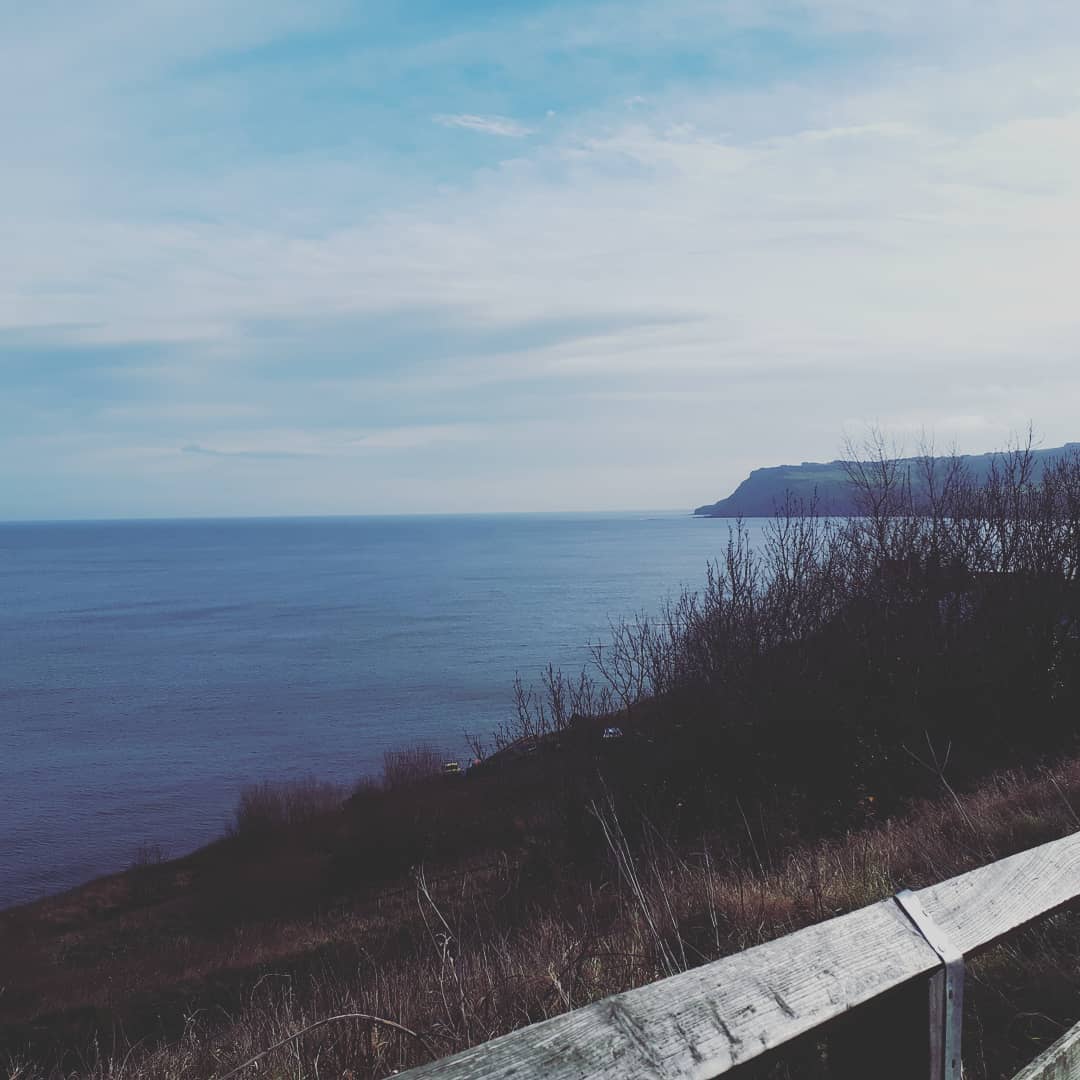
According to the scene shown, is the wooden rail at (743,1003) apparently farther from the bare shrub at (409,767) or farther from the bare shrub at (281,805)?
the bare shrub at (409,767)

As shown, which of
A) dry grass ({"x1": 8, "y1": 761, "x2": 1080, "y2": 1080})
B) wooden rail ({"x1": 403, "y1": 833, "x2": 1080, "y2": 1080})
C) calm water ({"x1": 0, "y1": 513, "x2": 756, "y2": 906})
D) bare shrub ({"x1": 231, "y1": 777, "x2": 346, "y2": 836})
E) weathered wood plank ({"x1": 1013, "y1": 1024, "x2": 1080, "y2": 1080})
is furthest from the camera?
calm water ({"x1": 0, "y1": 513, "x2": 756, "y2": 906})

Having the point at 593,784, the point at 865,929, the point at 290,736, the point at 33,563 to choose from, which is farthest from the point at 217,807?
the point at 33,563

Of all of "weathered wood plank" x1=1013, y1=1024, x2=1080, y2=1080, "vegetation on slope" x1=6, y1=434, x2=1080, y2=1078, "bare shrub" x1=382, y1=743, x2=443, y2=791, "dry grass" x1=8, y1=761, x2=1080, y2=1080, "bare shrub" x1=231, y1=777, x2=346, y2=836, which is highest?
"weathered wood plank" x1=1013, y1=1024, x2=1080, y2=1080

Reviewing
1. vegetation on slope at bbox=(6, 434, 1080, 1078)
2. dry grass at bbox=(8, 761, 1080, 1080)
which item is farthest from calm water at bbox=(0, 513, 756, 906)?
dry grass at bbox=(8, 761, 1080, 1080)

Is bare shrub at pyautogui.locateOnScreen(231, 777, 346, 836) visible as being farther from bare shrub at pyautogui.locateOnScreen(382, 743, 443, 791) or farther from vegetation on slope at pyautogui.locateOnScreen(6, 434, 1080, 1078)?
bare shrub at pyautogui.locateOnScreen(382, 743, 443, 791)

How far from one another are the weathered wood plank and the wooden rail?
0.95 ft

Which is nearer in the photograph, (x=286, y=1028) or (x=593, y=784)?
(x=286, y=1028)

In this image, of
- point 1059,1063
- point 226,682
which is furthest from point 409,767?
point 1059,1063

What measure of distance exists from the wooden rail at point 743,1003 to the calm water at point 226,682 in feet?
90.2

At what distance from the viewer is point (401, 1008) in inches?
240

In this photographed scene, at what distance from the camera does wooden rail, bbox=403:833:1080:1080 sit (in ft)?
4.59

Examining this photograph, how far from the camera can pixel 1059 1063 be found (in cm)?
216

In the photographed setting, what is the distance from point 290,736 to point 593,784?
22.0m

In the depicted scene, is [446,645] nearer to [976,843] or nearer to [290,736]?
[290,736]
